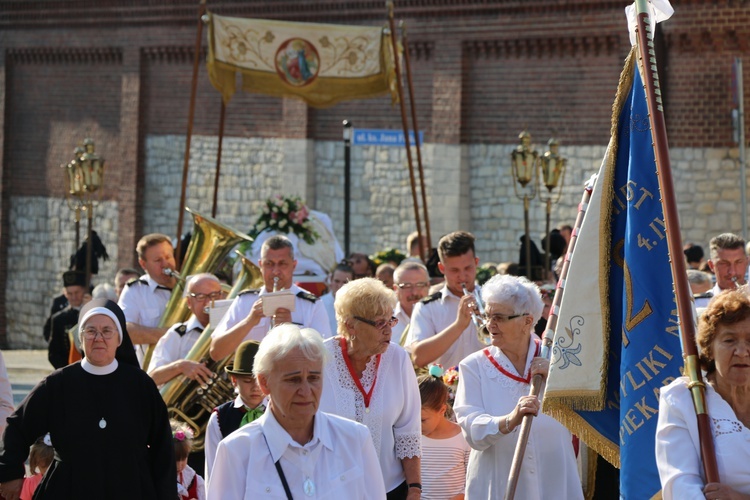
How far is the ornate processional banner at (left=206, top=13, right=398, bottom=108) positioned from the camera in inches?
688

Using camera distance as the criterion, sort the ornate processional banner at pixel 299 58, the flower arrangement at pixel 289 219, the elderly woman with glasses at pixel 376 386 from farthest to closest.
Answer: the ornate processional banner at pixel 299 58, the flower arrangement at pixel 289 219, the elderly woman with glasses at pixel 376 386

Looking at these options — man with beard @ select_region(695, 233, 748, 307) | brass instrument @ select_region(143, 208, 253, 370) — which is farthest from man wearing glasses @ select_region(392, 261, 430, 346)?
man with beard @ select_region(695, 233, 748, 307)

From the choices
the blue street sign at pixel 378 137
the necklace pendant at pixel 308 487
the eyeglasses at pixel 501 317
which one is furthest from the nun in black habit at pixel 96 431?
the blue street sign at pixel 378 137

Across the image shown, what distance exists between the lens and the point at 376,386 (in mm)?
6531

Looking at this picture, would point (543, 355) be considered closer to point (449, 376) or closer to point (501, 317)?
point (501, 317)

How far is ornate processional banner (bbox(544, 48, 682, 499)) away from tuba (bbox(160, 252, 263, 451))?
3.57 m

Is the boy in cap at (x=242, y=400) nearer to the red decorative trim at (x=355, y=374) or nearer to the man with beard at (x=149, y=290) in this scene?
the red decorative trim at (x=355, y=374)

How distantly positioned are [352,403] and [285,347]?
5.41ft

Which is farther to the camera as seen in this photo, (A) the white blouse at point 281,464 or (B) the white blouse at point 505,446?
(B) the white blouse at point 505,446

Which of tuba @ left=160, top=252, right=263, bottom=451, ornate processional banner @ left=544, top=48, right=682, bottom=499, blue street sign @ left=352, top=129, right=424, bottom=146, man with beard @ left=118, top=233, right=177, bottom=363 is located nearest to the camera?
ornate processional banner @ left=544, top=48, right=682, bottom=499

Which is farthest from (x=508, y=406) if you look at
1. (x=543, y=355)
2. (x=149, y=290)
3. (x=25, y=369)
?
(x=25, y=369)

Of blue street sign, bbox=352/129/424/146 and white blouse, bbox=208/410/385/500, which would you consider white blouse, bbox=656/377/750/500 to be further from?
blue street sign, bbox=352/129/424/146

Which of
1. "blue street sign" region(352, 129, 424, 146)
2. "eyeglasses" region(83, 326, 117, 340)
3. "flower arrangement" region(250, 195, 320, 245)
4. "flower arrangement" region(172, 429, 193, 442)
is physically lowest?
"flower arrangement" region(172, 429, 193, 442)

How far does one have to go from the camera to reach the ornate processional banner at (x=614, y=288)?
5992 mm
